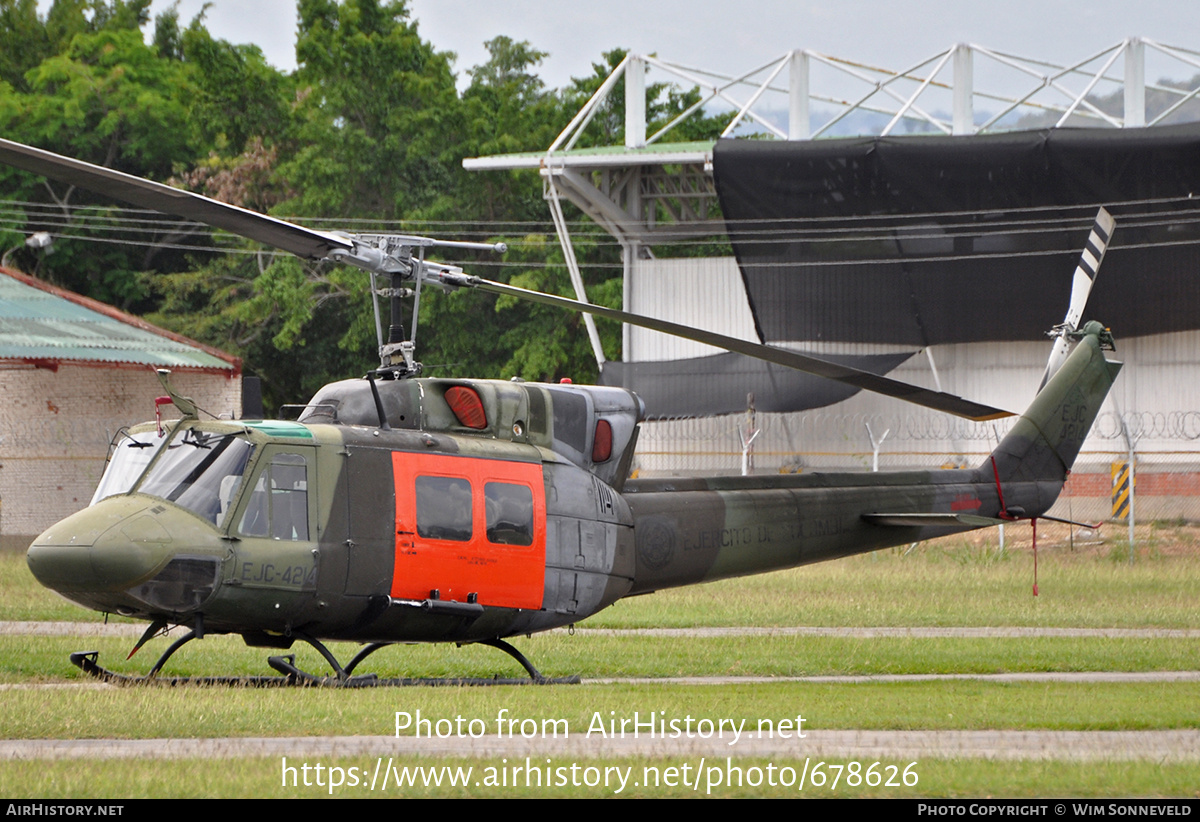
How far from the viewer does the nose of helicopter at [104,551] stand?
10805mm

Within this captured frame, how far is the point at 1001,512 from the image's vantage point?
17.6m

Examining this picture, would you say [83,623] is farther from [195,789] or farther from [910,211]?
[910,211]

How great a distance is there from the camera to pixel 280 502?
459 inches

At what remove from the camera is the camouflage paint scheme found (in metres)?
11.1

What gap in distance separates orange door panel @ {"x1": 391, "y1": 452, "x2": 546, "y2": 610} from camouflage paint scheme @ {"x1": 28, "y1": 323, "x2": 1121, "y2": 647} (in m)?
0.02

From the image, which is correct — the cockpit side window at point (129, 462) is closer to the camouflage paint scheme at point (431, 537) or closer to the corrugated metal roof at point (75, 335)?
the camouflage paint scheme at point (431, 537)

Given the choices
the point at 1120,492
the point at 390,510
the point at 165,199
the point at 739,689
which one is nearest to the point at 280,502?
the point at 390,510

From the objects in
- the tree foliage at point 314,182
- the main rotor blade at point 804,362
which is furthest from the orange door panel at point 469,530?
the tree foliage at point 314,182

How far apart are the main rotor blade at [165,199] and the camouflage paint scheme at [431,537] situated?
1732 mm

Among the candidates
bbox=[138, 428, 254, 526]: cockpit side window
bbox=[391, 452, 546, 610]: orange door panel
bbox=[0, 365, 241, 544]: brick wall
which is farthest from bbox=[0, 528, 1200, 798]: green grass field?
bbox=[0, 365, 241, 544]: brick wall

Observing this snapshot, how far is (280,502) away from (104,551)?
59.3 inches

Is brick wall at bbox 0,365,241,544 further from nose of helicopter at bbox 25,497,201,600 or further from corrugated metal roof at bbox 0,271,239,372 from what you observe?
nose of helicopter at bbox 25,497,201,600
